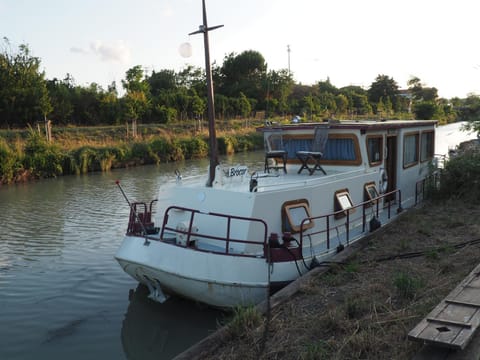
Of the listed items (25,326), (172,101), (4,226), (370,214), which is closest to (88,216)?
(4,226)

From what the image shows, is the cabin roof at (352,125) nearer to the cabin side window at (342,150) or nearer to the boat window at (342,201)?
the cabin side window at (342,150)

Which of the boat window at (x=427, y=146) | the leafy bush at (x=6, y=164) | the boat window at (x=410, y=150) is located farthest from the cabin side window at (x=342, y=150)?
the leafy bush at (x=6, y=164)

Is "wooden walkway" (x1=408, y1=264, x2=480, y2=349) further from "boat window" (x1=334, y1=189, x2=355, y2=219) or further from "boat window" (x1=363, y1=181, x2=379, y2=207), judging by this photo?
"boat window" (x1=363, y1=181, x2=379, y2=207)

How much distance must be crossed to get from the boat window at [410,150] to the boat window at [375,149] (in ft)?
4.87

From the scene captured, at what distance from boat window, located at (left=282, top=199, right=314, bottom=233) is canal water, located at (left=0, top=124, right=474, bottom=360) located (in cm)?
173

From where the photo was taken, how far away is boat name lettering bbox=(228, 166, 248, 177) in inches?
297

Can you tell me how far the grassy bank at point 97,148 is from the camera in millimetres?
21656

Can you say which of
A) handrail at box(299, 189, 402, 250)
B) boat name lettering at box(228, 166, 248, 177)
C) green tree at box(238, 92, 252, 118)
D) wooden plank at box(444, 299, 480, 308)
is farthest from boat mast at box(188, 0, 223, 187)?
green tree at box(238, 92, 252, 118)

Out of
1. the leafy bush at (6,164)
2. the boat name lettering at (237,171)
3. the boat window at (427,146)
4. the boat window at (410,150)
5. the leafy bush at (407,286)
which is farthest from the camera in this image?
the leafy bush at (6,164)

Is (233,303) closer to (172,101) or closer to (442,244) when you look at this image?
(442,244)

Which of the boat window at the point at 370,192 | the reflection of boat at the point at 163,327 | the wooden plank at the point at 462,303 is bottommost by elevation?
the reflection of boat at the point at 163,327

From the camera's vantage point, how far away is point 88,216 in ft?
45.4

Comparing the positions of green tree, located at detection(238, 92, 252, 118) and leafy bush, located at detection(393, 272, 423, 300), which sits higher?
green tree, located at detection(238, 92, 252, 118)

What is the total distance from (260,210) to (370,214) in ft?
11.3
